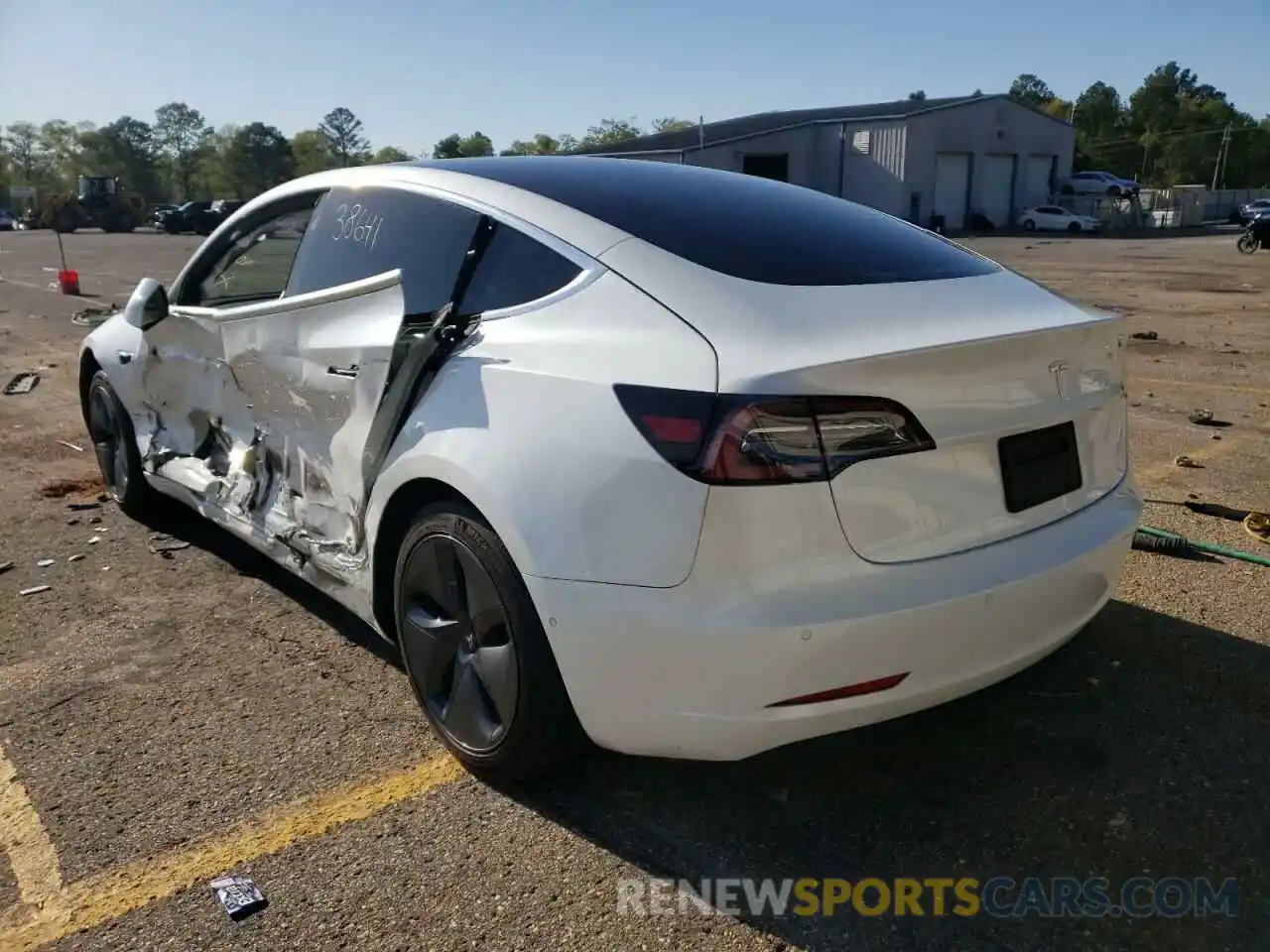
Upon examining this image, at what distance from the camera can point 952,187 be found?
172 feet

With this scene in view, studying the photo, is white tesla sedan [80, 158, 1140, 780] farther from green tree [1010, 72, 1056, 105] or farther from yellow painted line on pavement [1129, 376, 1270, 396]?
green tree [1010, 72, 1056, 105]

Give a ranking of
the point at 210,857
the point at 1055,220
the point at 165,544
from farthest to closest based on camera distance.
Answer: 1. the point at 1055,220
2. the point at 165,544
3. the point at 210,857

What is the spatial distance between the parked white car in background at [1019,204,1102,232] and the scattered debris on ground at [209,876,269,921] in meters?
52.5

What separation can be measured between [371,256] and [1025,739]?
254 centimetres

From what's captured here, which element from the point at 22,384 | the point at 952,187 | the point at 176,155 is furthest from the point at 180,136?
the point at 22,384

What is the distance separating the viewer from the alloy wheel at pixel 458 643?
2.68 meters

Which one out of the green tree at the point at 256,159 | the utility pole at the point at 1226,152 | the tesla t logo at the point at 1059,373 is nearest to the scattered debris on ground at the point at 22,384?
the tesla t logo at the point at 1059,373

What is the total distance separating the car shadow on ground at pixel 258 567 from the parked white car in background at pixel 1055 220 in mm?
50524

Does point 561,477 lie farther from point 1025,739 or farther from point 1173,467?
point 1173,467

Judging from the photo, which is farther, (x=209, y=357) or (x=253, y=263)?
(x=253, y=263)

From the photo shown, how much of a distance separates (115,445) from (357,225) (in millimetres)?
2478

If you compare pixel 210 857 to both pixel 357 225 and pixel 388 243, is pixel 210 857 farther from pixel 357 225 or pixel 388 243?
pixel 357 225

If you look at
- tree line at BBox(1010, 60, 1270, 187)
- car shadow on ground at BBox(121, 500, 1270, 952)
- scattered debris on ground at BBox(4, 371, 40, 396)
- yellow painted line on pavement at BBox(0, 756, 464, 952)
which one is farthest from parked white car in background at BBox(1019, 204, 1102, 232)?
yellow painted line on pavement at BBox(0, 756, 464, 952)

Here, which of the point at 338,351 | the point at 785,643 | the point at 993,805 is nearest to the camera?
the point at 785,643
